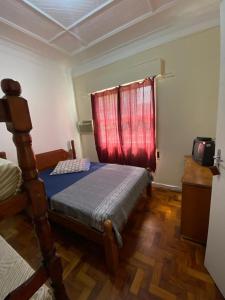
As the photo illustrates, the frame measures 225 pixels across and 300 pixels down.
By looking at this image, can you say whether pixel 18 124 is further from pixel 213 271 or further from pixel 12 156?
pixel 12 156

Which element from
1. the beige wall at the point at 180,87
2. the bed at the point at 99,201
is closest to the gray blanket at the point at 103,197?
the bed at the point at 99,201

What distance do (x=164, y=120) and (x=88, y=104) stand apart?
68.5 inches

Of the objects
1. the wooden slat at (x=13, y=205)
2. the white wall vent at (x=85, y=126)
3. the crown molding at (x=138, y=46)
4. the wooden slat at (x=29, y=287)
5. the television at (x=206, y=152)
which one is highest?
the crown molding at (x=138, y=46)

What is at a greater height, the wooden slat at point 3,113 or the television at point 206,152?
the wooden slat at point 3,113

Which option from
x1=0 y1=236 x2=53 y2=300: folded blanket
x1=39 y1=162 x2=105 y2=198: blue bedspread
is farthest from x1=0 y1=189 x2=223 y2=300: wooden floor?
x1=0 y1=236 x2=53 y2=300: folded blanket

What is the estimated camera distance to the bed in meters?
1.31

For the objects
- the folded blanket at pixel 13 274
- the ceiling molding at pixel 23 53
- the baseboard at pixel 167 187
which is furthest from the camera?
the baseboard at pixel 167 187

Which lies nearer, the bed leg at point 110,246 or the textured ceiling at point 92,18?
the bed leg at point 110,246

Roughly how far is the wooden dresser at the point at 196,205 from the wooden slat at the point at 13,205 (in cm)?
145

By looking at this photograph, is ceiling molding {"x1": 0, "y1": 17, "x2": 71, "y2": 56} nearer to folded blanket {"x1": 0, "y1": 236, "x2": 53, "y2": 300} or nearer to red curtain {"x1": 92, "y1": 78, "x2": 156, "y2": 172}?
red curtain {"x1": 92, "y1": 78, "x2": 156, "y2": 172}

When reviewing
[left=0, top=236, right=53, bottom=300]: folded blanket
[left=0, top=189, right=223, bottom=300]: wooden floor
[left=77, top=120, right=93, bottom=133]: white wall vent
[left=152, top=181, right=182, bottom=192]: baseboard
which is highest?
[left=77, top=120, right=93, bottom=133]: white wall vent

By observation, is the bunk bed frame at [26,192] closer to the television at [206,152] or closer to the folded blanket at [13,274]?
the folded blanket at [13,274]

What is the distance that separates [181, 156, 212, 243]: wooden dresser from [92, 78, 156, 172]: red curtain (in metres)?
1.15

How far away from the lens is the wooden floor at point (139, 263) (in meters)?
1.18
